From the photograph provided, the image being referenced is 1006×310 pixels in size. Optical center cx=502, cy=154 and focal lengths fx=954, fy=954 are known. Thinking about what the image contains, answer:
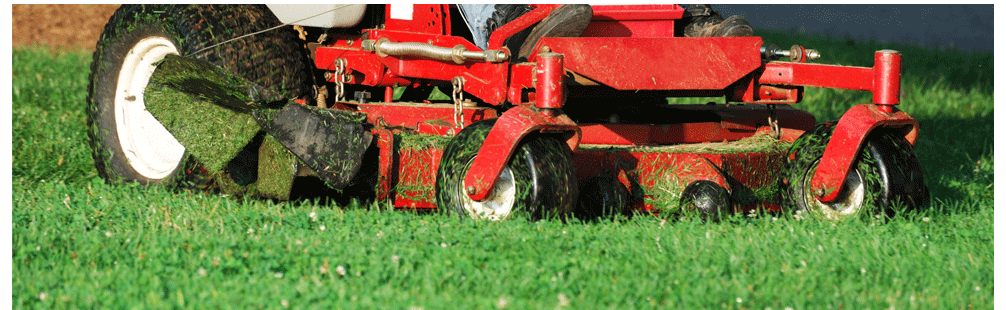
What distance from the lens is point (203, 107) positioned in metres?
4.48

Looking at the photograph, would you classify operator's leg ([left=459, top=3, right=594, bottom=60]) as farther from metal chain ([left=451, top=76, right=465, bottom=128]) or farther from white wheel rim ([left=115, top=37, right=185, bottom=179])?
white wheel rim ([left=115, top=37, right=185, bottom=179])

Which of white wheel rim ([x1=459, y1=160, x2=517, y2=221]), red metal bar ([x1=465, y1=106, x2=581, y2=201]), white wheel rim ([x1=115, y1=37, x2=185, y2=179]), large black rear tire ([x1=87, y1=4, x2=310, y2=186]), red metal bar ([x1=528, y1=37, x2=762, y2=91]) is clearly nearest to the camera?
red metal bar ([x1=465, y1=106, x2=581, y2=201])

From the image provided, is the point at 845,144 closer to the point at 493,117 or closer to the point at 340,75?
the point at 493,117

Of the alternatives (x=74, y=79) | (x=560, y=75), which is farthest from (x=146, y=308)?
(x=74, y=79)

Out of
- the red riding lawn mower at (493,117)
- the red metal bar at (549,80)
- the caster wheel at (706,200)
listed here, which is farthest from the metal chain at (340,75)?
the caster wheel at (706,200)

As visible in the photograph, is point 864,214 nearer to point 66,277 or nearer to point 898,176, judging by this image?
point 898,176

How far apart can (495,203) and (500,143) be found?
11.5 inches

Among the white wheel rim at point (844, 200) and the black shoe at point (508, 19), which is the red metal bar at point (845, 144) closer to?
the white wheel rim at point (844, 200)

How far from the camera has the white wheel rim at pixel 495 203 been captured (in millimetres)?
3770

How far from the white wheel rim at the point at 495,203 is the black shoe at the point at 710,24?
6.38 feet

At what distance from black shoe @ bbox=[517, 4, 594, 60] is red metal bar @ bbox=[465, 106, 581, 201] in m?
0.79

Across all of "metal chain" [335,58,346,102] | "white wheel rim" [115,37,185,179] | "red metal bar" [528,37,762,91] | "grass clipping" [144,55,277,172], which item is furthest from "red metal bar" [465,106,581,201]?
"white wheel rim" [115,37,185,179]

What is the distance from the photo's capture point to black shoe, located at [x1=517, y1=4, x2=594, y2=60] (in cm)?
440

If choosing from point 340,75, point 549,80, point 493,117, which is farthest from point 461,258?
point 340,75
